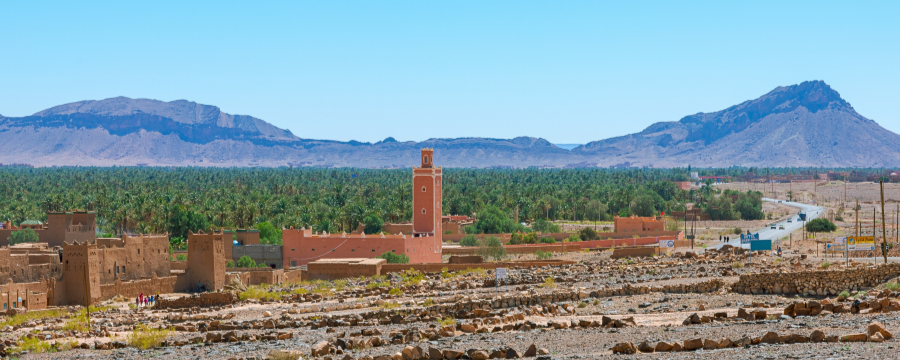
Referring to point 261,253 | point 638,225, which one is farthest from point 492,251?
point 638,225

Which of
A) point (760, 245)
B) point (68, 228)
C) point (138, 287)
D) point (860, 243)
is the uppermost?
point (860, 243)

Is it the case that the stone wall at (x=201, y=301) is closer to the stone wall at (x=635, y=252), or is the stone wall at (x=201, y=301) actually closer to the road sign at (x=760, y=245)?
the road sign at (x=760, y=245)

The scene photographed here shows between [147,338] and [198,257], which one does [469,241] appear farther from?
[147,338]

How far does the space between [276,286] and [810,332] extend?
31.1 meters

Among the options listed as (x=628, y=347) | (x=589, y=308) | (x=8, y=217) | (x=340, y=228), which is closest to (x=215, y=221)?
(x=340, y=228)

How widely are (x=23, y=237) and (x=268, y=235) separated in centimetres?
1473

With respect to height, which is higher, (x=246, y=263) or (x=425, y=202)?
(x=425, y=202)

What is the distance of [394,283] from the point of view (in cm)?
4225

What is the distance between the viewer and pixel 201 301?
1464 inches

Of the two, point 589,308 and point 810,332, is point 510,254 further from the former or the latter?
point 810,332

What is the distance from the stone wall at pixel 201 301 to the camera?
3694 centimetres

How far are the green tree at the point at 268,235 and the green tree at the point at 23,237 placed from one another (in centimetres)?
1344

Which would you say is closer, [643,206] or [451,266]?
[451,266]

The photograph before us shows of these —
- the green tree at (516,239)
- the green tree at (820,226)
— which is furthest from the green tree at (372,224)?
the green tree at (820,226)
